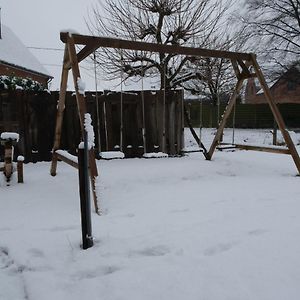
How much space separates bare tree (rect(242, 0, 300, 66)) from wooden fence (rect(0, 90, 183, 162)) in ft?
61.8

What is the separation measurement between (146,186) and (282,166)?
8.53 ft

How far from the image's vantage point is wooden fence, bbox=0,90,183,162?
5438mm

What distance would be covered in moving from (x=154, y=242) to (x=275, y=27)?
23.9m

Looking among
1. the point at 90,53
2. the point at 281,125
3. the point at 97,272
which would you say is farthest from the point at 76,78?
the point at 281,125

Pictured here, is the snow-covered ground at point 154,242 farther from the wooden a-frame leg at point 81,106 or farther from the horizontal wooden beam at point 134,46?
the horizontal wooden beam at point 134,46

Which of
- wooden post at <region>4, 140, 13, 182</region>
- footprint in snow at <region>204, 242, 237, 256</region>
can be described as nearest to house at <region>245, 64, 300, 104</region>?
wooden post at <region>4, 140, 13, 182</region>

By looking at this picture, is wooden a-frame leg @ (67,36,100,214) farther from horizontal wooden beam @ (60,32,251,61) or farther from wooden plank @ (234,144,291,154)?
wooden plank @ (234,144,291,154)

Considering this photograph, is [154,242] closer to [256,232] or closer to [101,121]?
[256,232]

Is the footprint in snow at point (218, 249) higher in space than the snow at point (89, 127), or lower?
lower

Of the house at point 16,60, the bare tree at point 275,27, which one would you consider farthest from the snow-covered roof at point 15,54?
the bare tree at point 275,27

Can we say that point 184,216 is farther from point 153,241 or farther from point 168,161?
point 168,161

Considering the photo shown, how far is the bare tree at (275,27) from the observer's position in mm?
22359

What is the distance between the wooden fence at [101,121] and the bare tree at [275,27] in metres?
18.8

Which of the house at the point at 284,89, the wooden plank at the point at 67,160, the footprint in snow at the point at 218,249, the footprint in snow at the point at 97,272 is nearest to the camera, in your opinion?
the footprint in snow at the point at 97,272
